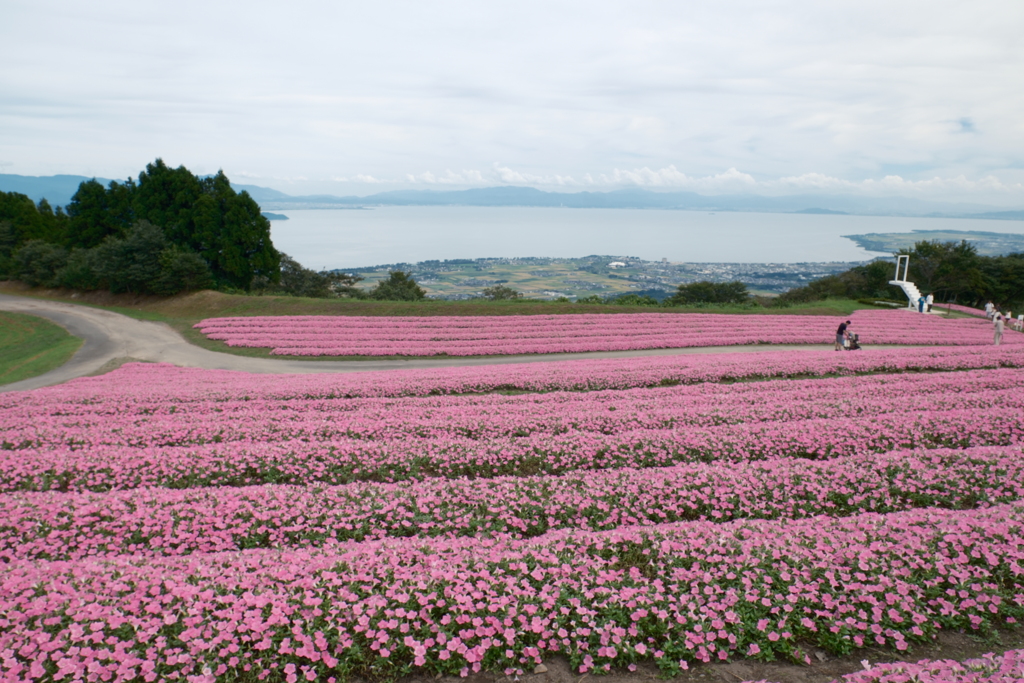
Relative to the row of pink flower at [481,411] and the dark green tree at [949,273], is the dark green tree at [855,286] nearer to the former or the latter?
the dark green tree at [949,273]

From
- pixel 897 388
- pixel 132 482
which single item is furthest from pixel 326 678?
pixel 897 388

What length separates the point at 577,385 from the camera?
1973 centimetres

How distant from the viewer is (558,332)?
3506 centimetres

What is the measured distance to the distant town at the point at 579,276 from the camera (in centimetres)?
10694

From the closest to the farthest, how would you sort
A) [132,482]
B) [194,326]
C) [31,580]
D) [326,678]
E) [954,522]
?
1. [326,678]
2. [31,580]
3. [954,522]
4. [132,482]
5. [194,326]

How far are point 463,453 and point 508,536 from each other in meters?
4.14

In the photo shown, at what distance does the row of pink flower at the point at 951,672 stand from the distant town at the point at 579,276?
84.2m

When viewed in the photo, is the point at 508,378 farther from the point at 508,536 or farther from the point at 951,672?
the point at 951,672

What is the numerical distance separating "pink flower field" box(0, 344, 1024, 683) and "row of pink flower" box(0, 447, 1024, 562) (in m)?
0.05

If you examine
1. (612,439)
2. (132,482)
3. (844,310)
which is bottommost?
(132,482)

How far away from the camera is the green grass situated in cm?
2872

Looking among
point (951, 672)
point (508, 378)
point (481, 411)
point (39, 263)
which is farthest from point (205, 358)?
point (39, 263)

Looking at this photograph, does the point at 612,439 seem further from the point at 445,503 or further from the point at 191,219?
the point at 191,219

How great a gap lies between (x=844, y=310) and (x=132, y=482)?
158 feet
